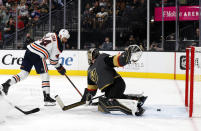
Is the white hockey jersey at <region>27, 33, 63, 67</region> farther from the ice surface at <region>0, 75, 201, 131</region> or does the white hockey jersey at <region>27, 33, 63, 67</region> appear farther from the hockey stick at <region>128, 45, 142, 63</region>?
the hockey stick at <region>128, 45, 142, 63</region>

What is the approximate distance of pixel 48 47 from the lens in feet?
13.4

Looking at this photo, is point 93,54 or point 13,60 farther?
point 13,60

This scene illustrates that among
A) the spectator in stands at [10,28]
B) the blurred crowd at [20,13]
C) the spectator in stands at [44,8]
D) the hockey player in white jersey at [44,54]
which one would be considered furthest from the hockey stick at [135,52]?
the spectator in stands at [44,8]

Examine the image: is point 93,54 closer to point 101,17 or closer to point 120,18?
point 120,18

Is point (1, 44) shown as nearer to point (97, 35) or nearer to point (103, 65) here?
point (97, 35)

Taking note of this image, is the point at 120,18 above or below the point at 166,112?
above

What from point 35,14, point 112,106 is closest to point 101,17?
point 35,14

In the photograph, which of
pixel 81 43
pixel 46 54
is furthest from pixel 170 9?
pixel 46 54

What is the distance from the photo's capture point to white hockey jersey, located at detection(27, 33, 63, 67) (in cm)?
407

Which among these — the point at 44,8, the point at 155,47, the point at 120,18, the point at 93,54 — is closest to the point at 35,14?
the point at 44,8

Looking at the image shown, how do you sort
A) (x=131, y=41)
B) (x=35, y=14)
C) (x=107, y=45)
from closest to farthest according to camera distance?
(x=107, y=45), (x=131, y=41), (x=35, y=14)

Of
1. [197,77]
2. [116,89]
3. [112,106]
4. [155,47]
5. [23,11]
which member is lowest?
[112,106]

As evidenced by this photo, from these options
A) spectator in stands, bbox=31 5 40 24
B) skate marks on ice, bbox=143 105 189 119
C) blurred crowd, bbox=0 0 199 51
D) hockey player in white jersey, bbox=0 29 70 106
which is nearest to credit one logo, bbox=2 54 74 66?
blurred crowd, bbox=0 0 199 51

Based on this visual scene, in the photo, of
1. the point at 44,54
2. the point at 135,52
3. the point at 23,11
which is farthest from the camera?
the point at 23,11
